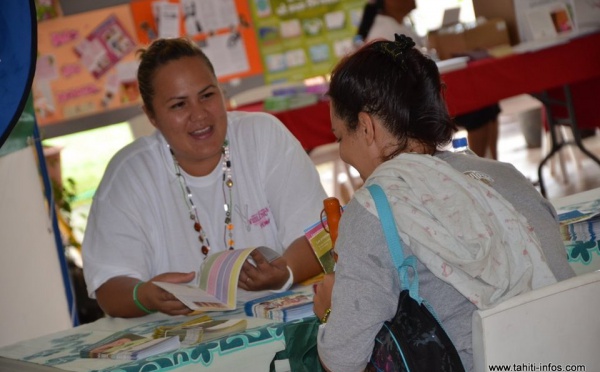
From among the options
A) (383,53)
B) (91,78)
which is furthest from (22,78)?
(91,78)

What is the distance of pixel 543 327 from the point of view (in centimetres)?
139

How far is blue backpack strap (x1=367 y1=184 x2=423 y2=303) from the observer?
1450 mm

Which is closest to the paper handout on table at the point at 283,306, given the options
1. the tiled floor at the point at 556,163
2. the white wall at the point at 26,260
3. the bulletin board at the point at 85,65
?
the white wall at the point at 26,260

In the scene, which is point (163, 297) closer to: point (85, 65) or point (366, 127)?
point (366, 127)

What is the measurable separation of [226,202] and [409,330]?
1132 millimetres

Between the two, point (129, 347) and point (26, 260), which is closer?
point (129, 347)

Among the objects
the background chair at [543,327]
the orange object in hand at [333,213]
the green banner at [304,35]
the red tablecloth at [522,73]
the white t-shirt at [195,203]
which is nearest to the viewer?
the background chair at [543,327]

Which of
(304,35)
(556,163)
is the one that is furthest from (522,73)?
(304,35)

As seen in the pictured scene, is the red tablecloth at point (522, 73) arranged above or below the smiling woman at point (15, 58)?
below

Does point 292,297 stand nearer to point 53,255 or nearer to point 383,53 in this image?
point 383,53

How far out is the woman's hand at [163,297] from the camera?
84.7 inches

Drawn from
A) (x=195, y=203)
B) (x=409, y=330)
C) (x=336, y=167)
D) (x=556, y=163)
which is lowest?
(x=556, y=163)

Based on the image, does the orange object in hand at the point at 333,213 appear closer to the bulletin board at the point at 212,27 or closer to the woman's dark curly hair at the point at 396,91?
the woman's dark curly hair at the point at 396,91

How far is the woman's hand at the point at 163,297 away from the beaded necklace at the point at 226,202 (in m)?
0.23
